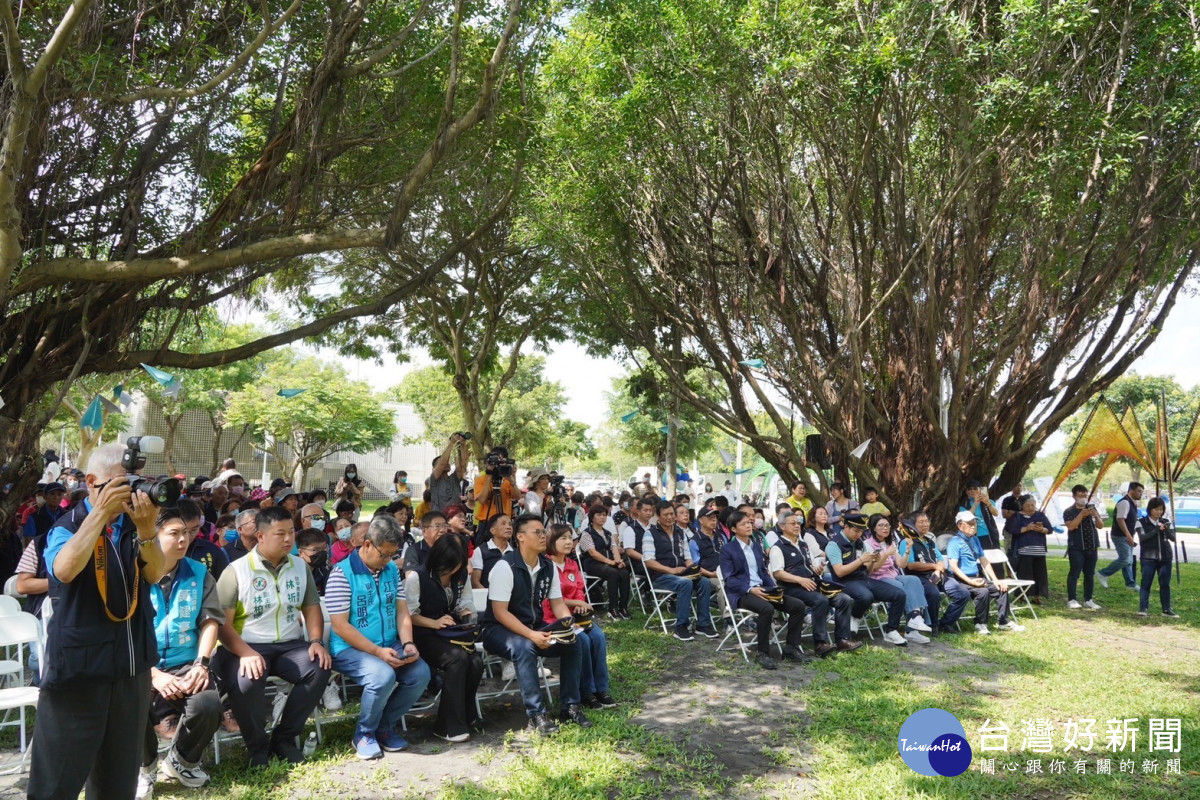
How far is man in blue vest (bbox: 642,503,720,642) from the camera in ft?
27.8

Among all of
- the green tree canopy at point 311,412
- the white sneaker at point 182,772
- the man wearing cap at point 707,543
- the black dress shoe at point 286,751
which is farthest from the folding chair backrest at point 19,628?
the green tree canopy at point 311,412

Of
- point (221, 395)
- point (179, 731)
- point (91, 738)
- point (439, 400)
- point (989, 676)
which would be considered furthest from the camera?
point (439, 400)

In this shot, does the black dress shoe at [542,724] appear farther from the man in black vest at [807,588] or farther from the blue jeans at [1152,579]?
the blue jeans at [1152,579]

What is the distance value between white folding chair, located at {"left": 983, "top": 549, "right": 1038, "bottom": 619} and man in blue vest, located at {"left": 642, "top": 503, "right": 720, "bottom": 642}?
334cm

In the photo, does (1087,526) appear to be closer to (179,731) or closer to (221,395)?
(179,731)

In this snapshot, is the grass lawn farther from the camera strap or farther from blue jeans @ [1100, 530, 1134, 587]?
blue jeans @ [1100, 530, 1134, 587]

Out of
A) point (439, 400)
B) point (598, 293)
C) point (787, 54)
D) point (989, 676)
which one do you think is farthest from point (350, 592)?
point (439, 400)

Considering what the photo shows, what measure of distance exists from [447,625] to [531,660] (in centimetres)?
64

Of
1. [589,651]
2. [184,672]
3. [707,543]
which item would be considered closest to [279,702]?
[184,672]

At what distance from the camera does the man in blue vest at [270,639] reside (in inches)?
175

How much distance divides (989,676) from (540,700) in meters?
4.03

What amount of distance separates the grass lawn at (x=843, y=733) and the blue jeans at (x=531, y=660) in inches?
9.4

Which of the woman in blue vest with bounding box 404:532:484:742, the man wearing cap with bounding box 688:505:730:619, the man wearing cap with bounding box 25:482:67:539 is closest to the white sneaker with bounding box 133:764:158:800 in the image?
the woman in blue vest with bounding box 404:532:484:742

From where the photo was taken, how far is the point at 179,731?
4160 millimetres
